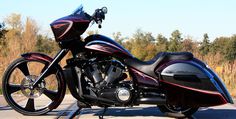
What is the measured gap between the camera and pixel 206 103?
5.32 meters

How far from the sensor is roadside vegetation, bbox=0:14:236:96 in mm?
12617

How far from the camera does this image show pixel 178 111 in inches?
226

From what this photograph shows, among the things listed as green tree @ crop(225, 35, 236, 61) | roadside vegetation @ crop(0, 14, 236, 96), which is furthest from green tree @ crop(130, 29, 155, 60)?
green tree @ crop(225, 35, 236, 61)

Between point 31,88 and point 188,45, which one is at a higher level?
point 188,45

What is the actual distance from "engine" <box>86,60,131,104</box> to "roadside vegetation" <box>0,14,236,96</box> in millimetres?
4540

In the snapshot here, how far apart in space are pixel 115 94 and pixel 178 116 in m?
0.89

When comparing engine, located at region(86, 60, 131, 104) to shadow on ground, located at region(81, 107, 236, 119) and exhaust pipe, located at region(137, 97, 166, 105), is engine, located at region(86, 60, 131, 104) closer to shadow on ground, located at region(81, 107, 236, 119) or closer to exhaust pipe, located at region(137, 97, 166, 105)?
exhaust pipe, located at region(137, 97, 166, 105)

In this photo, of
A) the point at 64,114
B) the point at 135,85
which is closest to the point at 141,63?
the point at 135,85

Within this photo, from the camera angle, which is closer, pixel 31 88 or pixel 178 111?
pixel 178 111

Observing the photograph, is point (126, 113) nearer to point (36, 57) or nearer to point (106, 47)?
point (106, 47)

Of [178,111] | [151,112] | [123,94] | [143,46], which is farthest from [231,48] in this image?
[123,94]

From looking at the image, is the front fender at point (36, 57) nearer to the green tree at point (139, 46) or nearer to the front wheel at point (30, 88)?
the front wheel at point (30, 88)

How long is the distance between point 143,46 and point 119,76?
42.2m

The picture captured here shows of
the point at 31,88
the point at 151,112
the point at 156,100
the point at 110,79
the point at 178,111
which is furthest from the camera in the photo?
the point at 151,112
